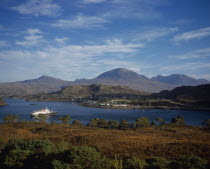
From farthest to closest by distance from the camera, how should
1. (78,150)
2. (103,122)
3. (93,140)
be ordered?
1. (103,122)
2. (93,140)
3. (78,150)

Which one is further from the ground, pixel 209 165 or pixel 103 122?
pixel 209 165

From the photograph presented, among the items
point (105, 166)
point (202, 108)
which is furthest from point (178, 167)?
point (202, 108)

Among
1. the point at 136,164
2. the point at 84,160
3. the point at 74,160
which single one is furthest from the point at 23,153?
the point at 136,164

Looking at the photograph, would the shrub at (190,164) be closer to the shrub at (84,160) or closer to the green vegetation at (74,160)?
the green vegetation at (74,160)

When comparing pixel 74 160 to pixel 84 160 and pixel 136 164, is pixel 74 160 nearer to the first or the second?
pixel 84 160

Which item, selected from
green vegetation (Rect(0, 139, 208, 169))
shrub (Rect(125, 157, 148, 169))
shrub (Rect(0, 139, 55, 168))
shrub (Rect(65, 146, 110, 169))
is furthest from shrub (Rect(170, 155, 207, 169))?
shrub (Rect(0, 139, 55, 168))

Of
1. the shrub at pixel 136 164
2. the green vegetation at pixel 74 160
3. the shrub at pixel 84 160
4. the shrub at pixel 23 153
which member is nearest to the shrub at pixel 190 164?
the green vegetation at pixel 74 160

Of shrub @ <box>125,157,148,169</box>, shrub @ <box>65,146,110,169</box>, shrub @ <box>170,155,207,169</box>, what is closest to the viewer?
shrub @ <box>170,155,207,169</box>

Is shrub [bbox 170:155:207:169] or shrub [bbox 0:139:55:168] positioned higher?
shrub [bbox 170:155:207:169]

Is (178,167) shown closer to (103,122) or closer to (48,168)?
(48,168)

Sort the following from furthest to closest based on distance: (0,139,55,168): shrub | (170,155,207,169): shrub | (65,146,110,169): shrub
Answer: (0,139,55,168): shrub
(65,146,110,169): shrub
(170,155,207,169): shrub

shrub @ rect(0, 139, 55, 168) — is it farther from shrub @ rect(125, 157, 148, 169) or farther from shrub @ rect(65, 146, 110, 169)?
shrub @ rect(125, 157, 148, 169)
